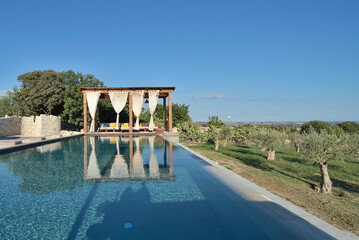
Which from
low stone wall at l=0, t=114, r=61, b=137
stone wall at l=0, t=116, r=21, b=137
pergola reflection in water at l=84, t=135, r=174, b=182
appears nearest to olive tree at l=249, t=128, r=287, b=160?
pergola reflection in water at l=84, t=135, r=174, b=182

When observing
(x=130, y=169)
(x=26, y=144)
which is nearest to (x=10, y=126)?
(x=26, y=144)

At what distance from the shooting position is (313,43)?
1558cm

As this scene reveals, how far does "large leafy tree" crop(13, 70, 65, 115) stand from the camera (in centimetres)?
1576

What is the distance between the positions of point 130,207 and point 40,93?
53.9 ft

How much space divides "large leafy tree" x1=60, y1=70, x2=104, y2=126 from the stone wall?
9.64 ft

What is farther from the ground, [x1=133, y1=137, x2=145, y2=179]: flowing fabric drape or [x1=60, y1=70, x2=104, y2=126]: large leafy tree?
[x1=60, y1=70, x2=104, y2=126]: large leafy tree

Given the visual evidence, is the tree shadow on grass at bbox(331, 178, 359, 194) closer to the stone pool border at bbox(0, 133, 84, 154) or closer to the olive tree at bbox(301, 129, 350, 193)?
the olive tree at bbox(301, 129, 350, 193)

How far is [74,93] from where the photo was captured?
48.4ft

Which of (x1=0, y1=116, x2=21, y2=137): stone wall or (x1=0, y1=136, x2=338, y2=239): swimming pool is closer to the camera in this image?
(x1=0, y1=136, x2=338, y2=239): swimming pool

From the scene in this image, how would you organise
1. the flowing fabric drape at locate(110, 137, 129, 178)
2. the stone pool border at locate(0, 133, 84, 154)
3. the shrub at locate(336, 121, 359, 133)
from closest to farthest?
the flowing fabric drape at locate(110, 137, 129, 178) < the stone pool border at locate(0, 133, 84, 154) < the shrub at locate(336, 121, 359, 133)

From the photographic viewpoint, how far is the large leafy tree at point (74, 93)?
14445mm

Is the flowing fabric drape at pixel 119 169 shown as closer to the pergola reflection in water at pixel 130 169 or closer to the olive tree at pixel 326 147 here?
the pergola reflection in water at pixel 130 169

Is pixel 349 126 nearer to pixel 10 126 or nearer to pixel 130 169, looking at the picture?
pixel 130 169

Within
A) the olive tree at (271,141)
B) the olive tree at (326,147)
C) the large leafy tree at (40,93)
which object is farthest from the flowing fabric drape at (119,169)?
the large leafy tree at (40,93)
